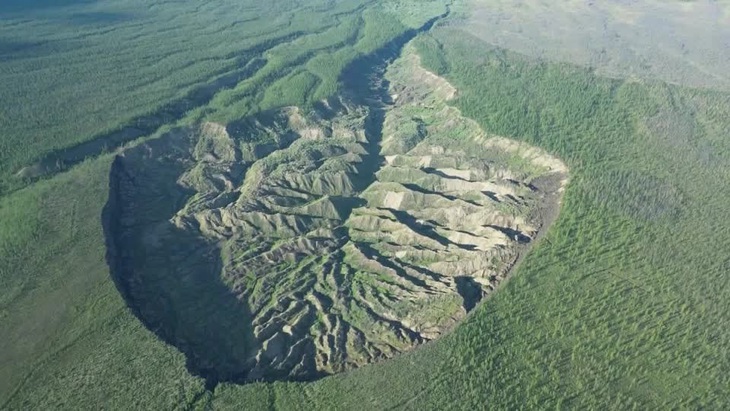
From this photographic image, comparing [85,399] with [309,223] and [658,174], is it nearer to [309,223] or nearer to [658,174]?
[309,223]

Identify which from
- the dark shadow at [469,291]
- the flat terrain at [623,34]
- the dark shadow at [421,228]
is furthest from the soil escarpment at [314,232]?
the flat terrain at [623,34]

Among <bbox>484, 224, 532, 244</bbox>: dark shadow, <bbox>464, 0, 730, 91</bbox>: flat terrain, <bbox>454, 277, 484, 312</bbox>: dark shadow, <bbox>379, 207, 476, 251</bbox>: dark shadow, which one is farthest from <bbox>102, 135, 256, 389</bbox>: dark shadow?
<bbox>464, 0, 730, 91</bbox>: flat terrain

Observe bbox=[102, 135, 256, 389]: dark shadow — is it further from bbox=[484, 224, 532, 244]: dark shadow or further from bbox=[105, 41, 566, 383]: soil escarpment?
bbox=[484, 224, 532, 244]: dark shadow

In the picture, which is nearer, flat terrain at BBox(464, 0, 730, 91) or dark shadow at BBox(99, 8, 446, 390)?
dark shadow at BBox(99, 8, 446, 390)

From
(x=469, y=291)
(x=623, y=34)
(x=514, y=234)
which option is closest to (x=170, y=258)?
(x=469, y=291)

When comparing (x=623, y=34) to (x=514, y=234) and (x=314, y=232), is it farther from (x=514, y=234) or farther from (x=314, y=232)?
(x=314, y=232)

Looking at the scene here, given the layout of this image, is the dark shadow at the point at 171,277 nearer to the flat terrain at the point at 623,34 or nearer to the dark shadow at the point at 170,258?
the dark shadow at the point at 170,258

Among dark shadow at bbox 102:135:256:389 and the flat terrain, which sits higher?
dark shadow at bbox 102:135:256:389

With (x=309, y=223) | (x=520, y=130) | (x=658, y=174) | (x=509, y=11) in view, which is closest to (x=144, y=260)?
(x=309, y=223)
